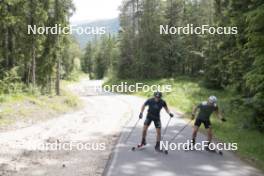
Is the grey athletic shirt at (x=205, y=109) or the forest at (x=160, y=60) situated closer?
the grey athletic shirt at (x=205, y=109)

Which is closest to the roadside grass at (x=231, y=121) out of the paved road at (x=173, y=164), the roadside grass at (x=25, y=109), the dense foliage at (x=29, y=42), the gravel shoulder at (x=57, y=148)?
the paved road at (x=173, y=164)

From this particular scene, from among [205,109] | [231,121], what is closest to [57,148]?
[205,109]

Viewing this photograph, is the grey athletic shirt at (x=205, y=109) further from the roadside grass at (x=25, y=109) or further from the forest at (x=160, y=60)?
the roadside grass at (x=25, y=109)

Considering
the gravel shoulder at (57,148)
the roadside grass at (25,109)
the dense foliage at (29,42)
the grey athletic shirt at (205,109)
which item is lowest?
the gravel shoulder at (57,148)

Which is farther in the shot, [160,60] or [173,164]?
[160,60]

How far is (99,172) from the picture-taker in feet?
36.1

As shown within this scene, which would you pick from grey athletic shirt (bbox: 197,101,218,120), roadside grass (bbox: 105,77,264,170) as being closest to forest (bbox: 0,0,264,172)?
roadside grass (bbox: 105,77,264,170)

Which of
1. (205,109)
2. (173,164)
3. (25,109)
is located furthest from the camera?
(25,109)

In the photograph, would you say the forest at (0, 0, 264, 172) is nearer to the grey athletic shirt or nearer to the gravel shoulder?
the gravel shoulder

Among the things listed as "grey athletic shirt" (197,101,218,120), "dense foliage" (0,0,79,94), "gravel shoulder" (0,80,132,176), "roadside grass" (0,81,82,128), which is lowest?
"gravel shoulder" (0,80,132,176)

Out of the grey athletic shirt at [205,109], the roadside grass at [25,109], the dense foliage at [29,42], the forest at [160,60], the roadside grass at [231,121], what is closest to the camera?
the grey athletic shirt at [205,109]

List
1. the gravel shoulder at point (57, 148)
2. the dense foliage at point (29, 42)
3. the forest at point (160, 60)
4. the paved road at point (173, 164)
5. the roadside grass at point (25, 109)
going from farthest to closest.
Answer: the dense foliage at point (29, 42) → the roadside grass at point (25, 109) → the forest at point (160, 60) → the gravel shoulder at point (57, 148) → the paved road at point (173, 164)

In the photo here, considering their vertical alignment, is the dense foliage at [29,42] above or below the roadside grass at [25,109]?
above

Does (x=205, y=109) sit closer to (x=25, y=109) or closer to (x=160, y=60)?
(x=25, y=109)
